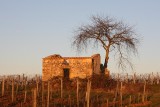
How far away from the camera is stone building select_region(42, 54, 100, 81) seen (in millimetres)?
44188

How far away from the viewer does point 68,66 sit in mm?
44750

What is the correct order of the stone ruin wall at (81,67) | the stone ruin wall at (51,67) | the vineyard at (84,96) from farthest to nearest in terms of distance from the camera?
the stone ruin wall at (51,67) < the stone ruin wall at (81,67) < the vineyard at (84,96)

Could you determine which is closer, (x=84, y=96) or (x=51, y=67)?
(x=84, y=96)

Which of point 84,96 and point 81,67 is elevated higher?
point 81,67

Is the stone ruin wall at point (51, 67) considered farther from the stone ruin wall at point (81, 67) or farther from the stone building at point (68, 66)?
the stone ruin wall at point (81, 67)

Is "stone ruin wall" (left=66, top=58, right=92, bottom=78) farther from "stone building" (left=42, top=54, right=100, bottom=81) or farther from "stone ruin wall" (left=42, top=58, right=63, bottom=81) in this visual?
"stone ruin wall" (left=42, top=58, right=63, bottom=81)

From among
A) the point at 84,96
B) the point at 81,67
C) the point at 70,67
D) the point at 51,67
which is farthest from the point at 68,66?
the point at 84,96

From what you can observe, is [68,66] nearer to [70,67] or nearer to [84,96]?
[70,67]

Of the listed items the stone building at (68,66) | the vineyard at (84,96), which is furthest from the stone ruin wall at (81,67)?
the vineyard at (84,96)

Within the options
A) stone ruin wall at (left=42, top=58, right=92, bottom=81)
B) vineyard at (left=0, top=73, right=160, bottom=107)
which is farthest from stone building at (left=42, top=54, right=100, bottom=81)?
vineyard at (left=0, top=73, right=160, bottom=107)

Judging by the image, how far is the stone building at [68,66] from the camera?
145 ft

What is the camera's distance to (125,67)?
4931 cm

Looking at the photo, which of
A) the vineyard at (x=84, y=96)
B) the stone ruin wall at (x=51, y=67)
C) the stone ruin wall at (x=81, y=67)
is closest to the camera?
the vineyard at (x=84, y=96)

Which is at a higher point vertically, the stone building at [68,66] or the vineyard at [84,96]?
the stone building at [68,66]
